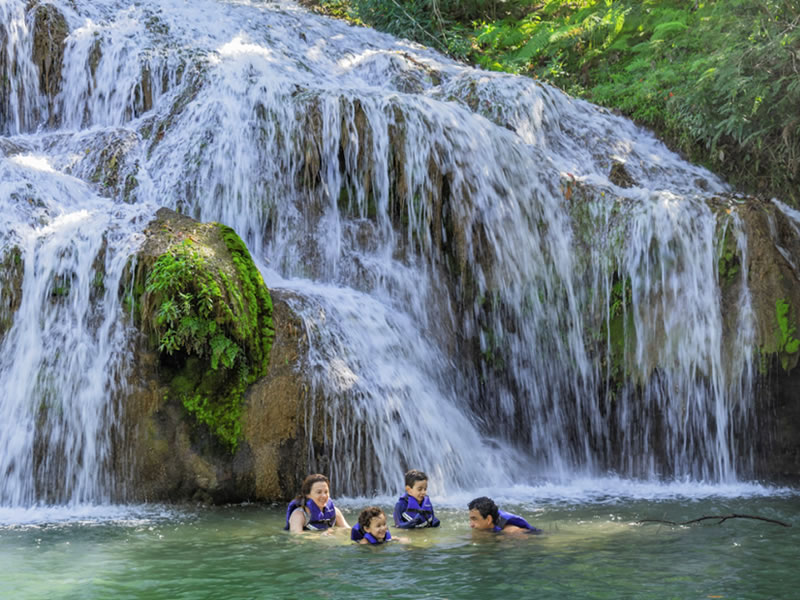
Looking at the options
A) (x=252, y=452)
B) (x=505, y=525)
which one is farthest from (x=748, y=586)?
(x=252, y=452)

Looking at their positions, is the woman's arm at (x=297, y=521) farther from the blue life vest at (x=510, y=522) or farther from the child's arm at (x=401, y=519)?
the blue life vest at (x=510, y=522)

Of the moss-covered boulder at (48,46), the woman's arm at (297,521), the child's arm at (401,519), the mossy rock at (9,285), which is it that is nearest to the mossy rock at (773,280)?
the child's arm at (401,519)

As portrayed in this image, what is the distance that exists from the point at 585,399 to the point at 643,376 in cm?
79

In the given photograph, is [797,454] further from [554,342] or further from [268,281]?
[268,281]

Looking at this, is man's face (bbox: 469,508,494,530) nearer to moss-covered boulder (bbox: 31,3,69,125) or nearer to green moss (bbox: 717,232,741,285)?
green moss (bbox: 717,232,741,285)

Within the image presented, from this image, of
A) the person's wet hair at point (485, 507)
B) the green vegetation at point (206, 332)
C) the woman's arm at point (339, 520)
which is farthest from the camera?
the green vegetation at point (206, 332)

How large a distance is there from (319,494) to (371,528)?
0.80 m

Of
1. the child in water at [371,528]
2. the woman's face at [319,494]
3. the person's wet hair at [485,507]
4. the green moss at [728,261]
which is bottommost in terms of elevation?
the child in water at [371,528]

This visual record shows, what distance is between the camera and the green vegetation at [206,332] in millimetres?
9055

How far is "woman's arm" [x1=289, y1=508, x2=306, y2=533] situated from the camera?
745 centimetres

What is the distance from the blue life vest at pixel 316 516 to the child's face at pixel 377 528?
0.70 m

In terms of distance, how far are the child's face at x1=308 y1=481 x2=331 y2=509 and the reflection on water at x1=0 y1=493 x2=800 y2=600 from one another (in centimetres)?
34

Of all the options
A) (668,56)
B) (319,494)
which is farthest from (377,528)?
(668,56)

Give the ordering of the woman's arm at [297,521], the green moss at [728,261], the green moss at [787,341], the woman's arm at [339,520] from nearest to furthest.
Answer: the woman's arm at [297,521] → the woman's arm at [339,520] → the green moss at [787,341] → the green moss at [728,261]
